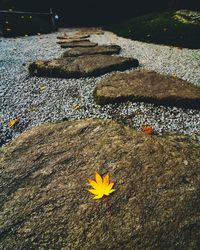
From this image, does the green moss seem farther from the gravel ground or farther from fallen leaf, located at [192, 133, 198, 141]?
fallen leaf, located at [192, 133, 198, 141]

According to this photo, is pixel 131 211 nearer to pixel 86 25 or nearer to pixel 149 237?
pixel 149 237

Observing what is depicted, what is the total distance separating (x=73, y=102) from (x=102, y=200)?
1.98 m

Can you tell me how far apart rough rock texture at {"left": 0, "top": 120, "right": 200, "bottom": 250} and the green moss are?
16.8 feet

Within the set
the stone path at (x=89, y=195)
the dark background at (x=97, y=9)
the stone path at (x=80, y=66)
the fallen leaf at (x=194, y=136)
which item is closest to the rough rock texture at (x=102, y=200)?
the stone path at (x=89, y=195)

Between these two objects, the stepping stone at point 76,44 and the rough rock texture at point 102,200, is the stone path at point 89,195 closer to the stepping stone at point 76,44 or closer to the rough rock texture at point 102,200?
the rough rock texture at point 102,200

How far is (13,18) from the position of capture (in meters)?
9.27

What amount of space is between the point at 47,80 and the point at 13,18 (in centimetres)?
631

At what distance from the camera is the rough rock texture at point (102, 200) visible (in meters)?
1.61

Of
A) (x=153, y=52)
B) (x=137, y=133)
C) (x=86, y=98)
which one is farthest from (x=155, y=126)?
(x=153, y=52)

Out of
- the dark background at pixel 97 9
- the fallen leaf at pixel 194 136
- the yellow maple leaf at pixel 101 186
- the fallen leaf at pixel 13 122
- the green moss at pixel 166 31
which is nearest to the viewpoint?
the yellow maple leaf at pixel 101 186

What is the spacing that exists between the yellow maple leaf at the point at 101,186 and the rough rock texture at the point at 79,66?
265 centimetres

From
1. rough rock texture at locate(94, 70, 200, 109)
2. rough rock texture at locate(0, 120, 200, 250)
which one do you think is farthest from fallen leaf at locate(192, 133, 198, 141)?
rough rock texture at locate(94, 70, 200, 109)

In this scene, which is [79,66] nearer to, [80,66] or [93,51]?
[80,66]

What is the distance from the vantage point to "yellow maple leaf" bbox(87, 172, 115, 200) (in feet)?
6.22
